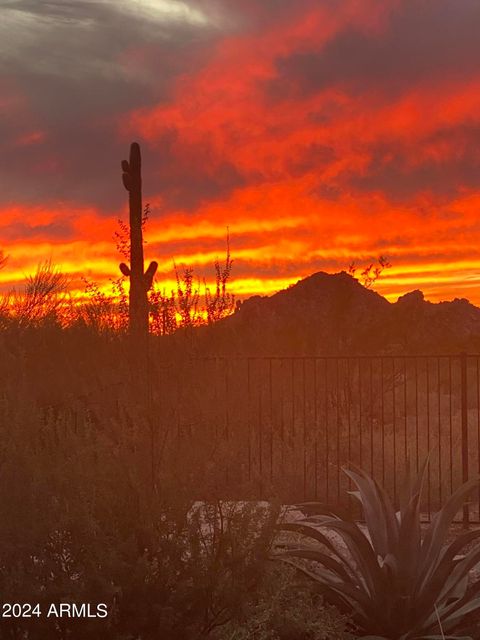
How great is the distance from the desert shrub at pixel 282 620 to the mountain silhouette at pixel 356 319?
22130 millimetres

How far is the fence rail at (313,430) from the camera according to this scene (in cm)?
750

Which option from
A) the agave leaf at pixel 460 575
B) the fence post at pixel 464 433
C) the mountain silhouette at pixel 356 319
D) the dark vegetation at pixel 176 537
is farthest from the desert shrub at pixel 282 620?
the mountain silhouette at pixel 356 319

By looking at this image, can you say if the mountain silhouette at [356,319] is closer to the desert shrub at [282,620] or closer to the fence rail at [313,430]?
the fence rail at [313,430]

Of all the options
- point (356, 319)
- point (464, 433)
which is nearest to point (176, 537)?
point (464, 433)

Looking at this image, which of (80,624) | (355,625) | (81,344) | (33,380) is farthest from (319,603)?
(81,344)

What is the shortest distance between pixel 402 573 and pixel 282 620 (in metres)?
0.97

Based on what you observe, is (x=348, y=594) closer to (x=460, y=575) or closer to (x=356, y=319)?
(x=460, y=575)

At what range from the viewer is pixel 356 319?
35000 mm

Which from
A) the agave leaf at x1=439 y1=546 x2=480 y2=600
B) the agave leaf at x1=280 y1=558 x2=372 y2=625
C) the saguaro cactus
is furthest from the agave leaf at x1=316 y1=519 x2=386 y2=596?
the saguaro cactus

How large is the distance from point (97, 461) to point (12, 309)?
51.0ft

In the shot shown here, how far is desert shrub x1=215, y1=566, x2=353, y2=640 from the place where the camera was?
6480mm

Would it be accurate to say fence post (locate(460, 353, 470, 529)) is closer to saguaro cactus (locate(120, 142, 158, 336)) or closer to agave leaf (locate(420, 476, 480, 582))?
saguaro cactus (locate(120, 142, 158, 336))

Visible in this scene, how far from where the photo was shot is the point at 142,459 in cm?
634

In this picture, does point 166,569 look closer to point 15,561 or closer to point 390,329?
point 15,561
